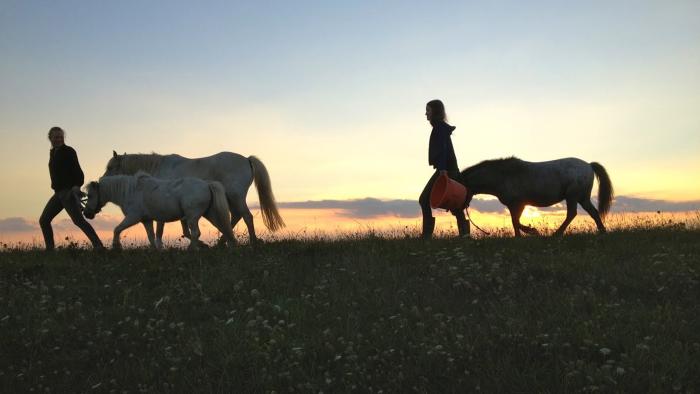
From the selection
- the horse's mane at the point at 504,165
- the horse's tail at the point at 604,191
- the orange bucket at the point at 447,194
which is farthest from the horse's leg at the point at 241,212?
the horse's tail at the point at 604,191

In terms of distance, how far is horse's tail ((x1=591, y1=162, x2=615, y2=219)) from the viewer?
17156 mm

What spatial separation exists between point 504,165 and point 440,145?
319 centimetres

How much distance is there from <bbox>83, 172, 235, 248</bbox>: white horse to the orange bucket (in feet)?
15.1

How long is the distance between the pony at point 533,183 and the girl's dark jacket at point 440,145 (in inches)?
96.3

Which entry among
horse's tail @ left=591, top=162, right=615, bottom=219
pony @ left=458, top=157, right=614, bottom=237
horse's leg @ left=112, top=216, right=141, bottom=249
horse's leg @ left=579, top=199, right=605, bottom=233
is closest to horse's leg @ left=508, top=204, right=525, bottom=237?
pony @ left=458, top=157, right=614, bottom=237

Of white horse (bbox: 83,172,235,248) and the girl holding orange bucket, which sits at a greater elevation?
the girl holding orange bucket

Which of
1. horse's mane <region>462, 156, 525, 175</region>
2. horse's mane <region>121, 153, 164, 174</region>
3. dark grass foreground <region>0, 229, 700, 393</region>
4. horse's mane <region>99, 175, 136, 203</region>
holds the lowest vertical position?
dark grass foreground <region>0, 229, 700, 393</region>

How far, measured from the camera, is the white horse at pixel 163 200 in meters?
14.5

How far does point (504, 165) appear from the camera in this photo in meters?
16.5

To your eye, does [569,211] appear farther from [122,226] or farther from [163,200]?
[122,226]

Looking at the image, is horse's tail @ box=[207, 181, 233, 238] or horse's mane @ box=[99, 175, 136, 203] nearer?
horse's tail @ box=[207, 181, 233, 238]

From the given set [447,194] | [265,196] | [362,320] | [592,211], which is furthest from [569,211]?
[362,320]

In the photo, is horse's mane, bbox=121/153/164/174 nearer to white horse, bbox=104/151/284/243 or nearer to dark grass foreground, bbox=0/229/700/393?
white horse, bbox=104/151/284/243

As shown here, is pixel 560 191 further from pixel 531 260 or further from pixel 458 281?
pixel 458 281
